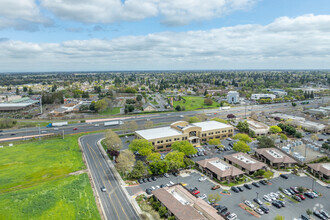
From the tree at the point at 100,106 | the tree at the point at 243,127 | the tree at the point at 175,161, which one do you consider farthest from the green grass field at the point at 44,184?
the tree at the point at 243,127

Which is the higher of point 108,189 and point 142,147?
point 142,147

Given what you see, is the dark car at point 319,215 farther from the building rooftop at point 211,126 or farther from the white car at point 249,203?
the building rooftop at point 211,126

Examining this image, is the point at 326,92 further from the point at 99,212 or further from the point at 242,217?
the point at 99,212

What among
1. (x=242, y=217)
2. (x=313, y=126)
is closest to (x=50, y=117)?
(x=242, y=217)

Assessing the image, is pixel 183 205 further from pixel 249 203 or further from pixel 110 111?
pixel 110 111

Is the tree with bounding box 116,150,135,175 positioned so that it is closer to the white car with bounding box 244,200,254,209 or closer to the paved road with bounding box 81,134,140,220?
the paved road with bounding box 81,134,140,220

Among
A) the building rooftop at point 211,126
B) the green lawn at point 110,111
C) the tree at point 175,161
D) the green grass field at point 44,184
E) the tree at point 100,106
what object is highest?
the tree at point 100,106

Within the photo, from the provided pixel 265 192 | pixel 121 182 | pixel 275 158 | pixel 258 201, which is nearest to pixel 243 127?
pixel 275 158
